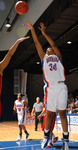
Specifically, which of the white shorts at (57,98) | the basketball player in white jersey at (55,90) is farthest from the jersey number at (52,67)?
the white shorts at (57,98)

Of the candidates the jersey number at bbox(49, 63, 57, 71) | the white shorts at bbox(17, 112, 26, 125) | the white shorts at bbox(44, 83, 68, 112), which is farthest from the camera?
the white shorts at bbox(17, 112, 26, 125)

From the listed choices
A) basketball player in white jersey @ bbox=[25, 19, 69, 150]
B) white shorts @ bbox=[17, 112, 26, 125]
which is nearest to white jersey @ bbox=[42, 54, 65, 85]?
basketball player in white jersey @ bbox=[25, 19, 69, 150]

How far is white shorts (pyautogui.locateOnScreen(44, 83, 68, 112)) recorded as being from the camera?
3.61 meters

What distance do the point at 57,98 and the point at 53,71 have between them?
422mm

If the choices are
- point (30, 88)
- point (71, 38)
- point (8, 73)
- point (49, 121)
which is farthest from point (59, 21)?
point (30, 88)

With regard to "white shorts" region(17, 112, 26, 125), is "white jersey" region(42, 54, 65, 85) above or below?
above

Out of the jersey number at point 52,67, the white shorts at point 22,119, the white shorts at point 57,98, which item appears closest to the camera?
the white shorts at point 57,98

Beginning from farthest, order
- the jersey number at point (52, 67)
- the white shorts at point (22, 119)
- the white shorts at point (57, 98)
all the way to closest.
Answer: the white shorts at point (22, 119) → the jersey number at point (52, 67) → the white shorts at point (57, 98)

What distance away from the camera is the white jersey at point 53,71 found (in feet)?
12.2

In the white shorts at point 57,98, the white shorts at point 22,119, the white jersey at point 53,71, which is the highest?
the white jersey at point 53,71

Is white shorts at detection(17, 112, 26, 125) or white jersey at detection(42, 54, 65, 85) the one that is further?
white shorts at detection(17, 112, 26, 125)

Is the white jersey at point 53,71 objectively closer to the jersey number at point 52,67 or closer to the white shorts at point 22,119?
the jersey number at point 52,67

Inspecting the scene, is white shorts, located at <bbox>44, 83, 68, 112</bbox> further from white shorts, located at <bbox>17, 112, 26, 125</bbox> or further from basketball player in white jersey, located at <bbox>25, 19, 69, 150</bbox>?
white shorts, located at <bbox>17, 112, 26, 125</bbox>

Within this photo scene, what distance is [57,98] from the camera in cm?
362
